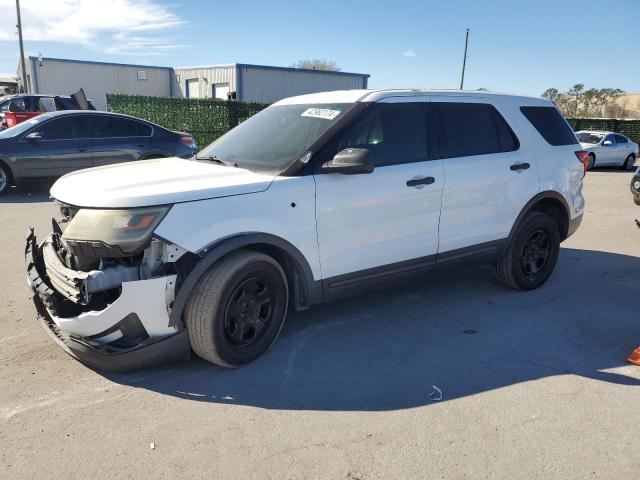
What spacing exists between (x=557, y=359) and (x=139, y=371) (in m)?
2.99

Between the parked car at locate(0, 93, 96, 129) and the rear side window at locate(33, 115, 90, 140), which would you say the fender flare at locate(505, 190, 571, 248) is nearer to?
the rear side window at locate(33, 115, 90, 140)

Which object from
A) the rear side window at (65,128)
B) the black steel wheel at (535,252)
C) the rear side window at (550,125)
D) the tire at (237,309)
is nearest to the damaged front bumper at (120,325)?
the tire at (237,309)

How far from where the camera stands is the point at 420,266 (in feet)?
14.8

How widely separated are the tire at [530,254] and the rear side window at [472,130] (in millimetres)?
796

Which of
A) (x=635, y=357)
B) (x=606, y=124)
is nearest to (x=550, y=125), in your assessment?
(x=635, y=357)

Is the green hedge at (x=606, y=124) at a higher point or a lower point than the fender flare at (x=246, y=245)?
higher

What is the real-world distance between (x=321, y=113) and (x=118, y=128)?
740 centimetres

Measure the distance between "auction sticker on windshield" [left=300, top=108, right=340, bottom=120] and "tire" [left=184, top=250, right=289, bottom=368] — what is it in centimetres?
125

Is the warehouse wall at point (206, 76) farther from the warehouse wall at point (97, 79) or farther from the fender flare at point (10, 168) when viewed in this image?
the fender flare at point (10, 168)

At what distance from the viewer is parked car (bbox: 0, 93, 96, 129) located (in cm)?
1513

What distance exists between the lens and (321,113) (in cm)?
425

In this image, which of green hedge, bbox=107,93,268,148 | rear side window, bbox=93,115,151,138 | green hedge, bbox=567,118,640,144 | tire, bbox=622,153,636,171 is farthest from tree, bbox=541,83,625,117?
rear side window, bbox=93,115,151,138

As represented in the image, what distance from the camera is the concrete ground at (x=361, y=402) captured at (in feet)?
9.09

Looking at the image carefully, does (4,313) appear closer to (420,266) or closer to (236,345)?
(236,345)
